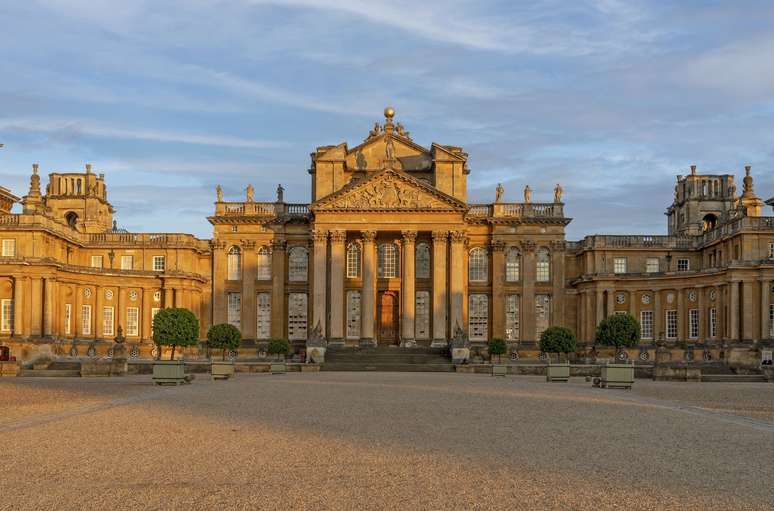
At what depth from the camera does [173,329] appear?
61312 mm

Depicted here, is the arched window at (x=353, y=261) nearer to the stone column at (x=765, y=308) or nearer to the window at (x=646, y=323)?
the window at (x=646, y=323)

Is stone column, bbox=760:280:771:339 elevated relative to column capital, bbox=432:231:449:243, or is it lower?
lower

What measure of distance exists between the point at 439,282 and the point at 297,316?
37.6 feet

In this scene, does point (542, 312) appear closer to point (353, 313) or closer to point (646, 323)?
point (646, 323)

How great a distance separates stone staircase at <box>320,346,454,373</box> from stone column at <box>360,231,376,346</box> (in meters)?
1.25

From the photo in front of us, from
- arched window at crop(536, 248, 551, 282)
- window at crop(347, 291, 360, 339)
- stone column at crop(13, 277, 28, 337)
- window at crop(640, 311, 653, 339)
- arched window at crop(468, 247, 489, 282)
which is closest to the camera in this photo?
stone column at crop(13, 277, 28, 337)

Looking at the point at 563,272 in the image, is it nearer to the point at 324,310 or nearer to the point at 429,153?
the point at 429,153

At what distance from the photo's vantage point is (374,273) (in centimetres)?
6681

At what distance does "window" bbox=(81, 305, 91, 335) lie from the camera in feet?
237

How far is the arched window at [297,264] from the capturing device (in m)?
71.9

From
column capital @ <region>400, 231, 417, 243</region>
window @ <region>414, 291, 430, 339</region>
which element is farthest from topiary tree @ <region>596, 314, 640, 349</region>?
column capital @ <region>400, 231, 417, 243</region>

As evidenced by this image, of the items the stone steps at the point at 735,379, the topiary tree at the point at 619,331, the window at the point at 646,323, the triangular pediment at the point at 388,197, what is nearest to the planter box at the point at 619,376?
the stone steps at the point at 735,379

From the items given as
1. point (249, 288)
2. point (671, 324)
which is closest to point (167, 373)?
point (249, 288)

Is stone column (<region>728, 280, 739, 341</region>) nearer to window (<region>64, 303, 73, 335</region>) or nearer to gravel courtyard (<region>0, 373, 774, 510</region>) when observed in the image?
gravel courtyard (<region>0, 373, 774, 510</region>)
